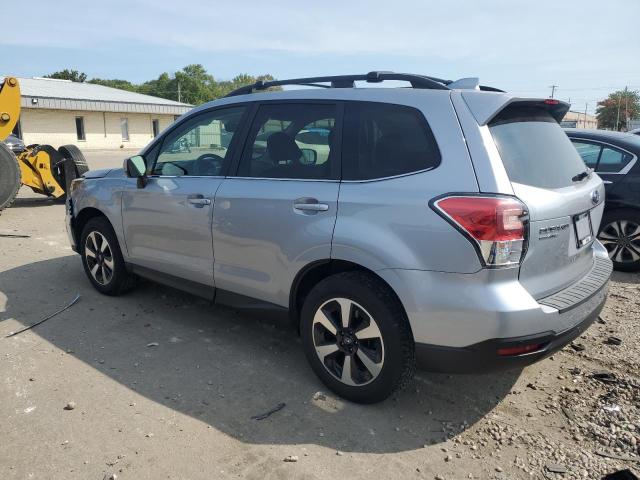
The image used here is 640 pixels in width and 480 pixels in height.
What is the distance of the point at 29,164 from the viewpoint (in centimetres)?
1022

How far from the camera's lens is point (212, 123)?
418 centimetres

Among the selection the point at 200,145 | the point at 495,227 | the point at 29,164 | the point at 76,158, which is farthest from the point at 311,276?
the point at 29,164

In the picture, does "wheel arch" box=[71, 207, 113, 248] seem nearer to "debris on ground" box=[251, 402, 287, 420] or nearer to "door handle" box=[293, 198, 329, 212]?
"door handle" box=[293, 198, 329, 212]

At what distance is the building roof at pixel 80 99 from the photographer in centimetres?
3203

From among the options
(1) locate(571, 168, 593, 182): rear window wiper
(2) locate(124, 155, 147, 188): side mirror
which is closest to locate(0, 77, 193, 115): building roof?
(2) locate(124, 155, 147, 188): side mirror

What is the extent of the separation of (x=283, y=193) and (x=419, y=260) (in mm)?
1089

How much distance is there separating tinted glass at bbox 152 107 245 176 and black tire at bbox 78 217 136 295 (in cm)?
92

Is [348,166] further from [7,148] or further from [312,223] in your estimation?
[7,148]

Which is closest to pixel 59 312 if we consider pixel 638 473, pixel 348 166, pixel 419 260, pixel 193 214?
pixel 193 214

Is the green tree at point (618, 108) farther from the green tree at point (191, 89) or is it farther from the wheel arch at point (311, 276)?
the wheel arch at point (311, 276)

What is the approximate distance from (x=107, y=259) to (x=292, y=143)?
2512 mm

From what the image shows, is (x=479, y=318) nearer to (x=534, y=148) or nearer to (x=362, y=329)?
(x=362, y=329)

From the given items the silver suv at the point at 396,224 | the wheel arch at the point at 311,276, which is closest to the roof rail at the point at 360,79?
the silver suv at the point at 396,224

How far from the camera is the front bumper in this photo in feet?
8.61
